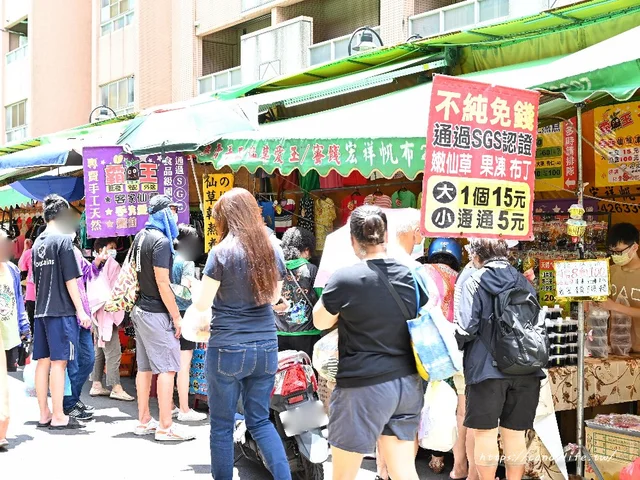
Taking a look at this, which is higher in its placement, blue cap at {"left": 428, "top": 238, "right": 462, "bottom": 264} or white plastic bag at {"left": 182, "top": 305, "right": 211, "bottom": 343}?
blue cap at {"left": 428, "top": 238, "right": 462, "bottom": 264}

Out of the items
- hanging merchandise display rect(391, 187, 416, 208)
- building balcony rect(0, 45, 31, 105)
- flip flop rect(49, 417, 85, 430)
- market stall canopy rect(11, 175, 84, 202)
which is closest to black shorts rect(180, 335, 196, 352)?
flip flop rect(49, 417, 85, 430)

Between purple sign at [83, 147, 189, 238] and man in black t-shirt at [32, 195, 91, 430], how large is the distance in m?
1.23

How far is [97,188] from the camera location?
9.16m

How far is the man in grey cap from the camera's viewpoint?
7.23m

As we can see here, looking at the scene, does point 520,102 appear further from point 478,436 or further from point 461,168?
point 478,436

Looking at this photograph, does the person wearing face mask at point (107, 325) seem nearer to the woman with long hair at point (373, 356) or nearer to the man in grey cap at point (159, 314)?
the man in grey cap at point (159, 314)

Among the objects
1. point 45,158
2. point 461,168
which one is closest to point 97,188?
point 45,158

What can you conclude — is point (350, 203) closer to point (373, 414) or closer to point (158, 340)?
point (158, 340)

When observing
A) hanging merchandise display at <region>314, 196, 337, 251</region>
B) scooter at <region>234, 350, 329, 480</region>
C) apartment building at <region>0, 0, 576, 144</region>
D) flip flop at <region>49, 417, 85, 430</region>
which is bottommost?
flip flop at <region>49, 417, 85, 430</region>

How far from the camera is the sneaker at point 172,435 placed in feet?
24.4

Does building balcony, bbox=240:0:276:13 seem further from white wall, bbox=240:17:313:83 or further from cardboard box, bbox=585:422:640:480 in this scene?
cardboard box, bbox=585:422:640:480

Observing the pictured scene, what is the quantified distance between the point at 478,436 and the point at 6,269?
442cm

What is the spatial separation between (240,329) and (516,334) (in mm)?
1743

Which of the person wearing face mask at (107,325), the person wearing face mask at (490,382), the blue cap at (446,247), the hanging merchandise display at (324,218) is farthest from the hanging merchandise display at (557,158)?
the person wearing face mask at (107,325)
